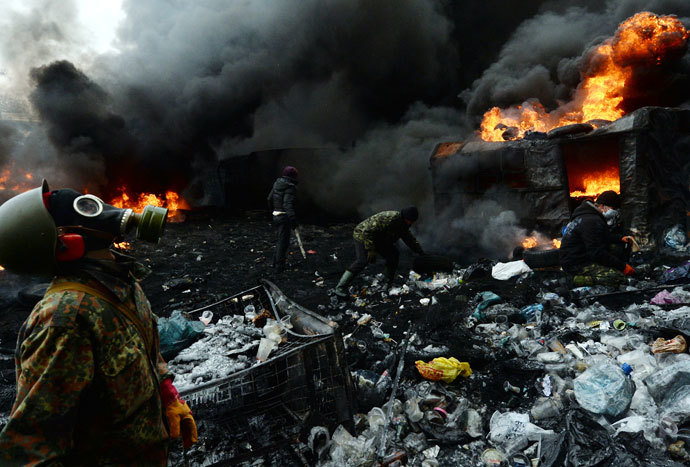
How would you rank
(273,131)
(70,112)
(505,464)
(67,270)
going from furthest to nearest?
(273,131) → (70,112) → (505,464) → (67,270)

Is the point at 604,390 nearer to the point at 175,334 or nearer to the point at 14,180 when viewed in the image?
the point at 175,334

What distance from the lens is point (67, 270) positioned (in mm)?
1205

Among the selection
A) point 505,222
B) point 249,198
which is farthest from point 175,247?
point 505,222

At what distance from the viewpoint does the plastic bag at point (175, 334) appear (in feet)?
7.93

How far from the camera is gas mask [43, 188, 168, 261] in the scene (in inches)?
46.6

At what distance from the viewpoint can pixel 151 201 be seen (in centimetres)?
1597

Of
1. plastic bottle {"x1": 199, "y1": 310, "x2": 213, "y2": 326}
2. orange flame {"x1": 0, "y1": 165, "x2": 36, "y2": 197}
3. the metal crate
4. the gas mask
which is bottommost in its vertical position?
the metal crate

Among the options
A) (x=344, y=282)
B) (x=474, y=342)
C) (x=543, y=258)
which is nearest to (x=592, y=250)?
(x=543, y=258)

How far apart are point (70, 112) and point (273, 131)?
735cm

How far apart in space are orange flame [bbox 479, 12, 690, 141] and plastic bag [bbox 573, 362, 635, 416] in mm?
7214

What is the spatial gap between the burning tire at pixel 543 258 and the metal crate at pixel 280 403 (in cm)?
479

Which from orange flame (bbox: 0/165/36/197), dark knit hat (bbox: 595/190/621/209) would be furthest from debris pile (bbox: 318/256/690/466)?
orange flame (bbox: 0/165/36/197)

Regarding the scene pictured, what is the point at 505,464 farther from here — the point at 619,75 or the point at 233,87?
the point at 233,87

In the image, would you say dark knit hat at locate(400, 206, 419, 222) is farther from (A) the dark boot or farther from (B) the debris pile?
(B) the debris pile
